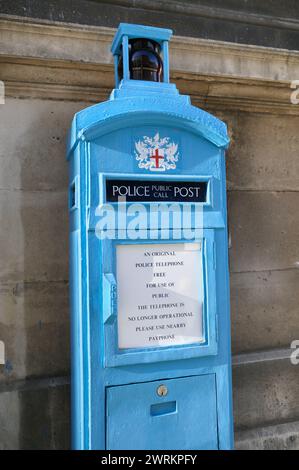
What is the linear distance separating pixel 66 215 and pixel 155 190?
0.91 metres

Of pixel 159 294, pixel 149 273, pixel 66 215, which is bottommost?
pixel 159 294

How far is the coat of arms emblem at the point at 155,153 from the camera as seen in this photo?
204 cm

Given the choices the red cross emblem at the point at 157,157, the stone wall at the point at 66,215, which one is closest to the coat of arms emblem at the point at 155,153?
the red cross emblem at the point at 157,157

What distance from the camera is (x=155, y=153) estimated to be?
2.05 meters

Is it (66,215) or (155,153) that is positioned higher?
(155,153)

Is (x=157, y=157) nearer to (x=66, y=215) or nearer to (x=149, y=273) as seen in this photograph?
(x=149, y=273)

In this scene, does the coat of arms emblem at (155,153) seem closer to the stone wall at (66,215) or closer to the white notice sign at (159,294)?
the white notice sign at (159,294)

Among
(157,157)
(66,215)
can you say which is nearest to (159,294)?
(157,157)

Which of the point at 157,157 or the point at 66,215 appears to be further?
the point at 66,215

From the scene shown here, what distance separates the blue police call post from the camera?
1953mm

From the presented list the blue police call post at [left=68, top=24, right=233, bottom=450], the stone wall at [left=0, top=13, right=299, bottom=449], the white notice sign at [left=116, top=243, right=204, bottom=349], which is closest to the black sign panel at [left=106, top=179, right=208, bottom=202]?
Result: the blue police call post at [left=68, top=24, right=233, bottom=450]

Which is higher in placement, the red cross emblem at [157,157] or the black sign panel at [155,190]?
the red cross emblem at [157,157]

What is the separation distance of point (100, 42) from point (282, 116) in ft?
5.07

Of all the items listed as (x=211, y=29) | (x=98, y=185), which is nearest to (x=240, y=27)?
(x=211, y=29)
